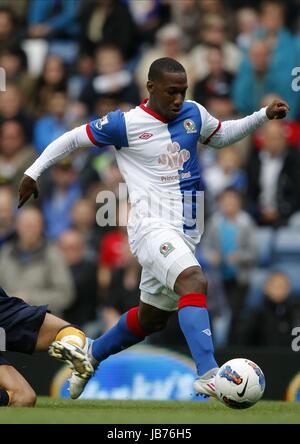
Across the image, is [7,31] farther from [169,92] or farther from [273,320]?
[169,92]

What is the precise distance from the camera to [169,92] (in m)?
7.98

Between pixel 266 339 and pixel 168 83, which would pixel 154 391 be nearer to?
pixel 266 339

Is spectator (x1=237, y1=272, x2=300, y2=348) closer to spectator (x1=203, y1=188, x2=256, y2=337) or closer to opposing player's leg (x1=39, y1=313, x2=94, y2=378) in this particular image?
spectator (x1=203, y1=188, x2=256, y2=337)

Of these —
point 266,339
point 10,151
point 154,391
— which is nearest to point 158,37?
point 10,151

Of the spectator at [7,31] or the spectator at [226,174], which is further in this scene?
the spectator at [7,31]

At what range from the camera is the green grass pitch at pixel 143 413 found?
6.56 metres

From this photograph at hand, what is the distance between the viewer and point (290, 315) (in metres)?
11.7

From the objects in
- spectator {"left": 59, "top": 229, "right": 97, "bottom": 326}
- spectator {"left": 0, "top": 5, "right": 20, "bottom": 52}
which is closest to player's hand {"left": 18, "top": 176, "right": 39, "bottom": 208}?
spectator {"left": 59, "top": 229, "right": 97, "bottom": 326}

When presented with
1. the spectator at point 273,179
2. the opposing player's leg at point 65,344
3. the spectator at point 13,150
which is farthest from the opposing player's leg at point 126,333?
the spectator at point 13,150

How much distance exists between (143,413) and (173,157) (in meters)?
1.77

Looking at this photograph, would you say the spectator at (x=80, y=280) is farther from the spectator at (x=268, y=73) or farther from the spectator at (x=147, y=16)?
the spectator at (x=147, y=16)

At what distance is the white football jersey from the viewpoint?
8016 millimetres

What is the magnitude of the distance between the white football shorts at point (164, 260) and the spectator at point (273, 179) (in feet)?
15.4

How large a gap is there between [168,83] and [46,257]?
Answer: 4.21 m
